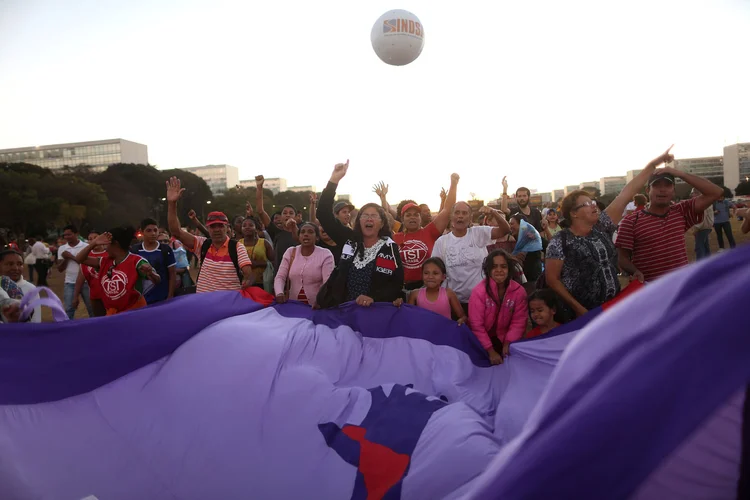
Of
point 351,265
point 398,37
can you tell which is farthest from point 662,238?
point 398,37

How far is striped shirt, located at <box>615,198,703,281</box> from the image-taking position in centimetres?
383

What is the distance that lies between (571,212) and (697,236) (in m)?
7.57

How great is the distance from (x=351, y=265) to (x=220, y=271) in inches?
62.5

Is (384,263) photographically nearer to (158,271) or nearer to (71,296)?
(158,271)

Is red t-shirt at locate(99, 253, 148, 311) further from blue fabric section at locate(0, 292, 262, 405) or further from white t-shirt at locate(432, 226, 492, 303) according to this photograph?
white t-shirt at locate(432, 226, 492, 303)

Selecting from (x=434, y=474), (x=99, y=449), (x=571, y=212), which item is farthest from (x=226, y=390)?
(x=571, y=212)

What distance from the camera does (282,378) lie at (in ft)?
9.55

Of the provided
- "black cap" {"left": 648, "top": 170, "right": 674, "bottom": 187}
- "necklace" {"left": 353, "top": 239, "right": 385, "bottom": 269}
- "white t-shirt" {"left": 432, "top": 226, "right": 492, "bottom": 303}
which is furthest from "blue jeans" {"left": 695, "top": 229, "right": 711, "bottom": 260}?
"necklace" {"left": 353, "top": 239, "right": 385, "bottom": 269}

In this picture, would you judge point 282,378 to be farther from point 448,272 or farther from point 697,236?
point 697,236

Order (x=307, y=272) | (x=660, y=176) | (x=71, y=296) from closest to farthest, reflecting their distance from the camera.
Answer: (x=660, y=176), (x=307, y=272), (x=71, y=296)

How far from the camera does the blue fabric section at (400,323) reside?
12.2 ft

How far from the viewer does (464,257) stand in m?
4.52

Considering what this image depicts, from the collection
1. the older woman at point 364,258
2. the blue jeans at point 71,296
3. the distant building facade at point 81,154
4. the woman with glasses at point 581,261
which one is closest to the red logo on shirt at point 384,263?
the older woman at point 364,258

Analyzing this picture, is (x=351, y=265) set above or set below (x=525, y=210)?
below
